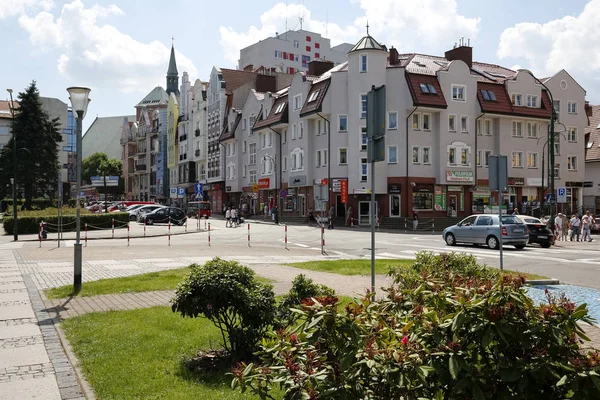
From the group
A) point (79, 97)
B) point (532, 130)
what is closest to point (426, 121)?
point (532, 130)

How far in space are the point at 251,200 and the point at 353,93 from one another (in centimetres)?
2354

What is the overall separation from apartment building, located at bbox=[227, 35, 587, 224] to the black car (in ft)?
A: 41.0

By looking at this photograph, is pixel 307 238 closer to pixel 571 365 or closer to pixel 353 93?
pixel 353 93

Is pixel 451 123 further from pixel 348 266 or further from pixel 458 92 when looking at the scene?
pixel 348 266

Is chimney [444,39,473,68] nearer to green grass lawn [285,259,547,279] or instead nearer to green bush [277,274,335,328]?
green grass lawn [285,259,547,279]

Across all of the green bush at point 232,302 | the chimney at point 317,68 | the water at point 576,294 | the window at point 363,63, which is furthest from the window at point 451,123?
the green bush at point 232,302

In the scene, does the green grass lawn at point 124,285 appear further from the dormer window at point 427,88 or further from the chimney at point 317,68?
the chimney at point 317,68

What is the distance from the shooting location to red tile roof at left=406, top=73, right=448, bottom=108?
1901 inches

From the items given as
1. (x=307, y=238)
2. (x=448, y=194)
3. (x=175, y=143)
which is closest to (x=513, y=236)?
(x=307, y=238)

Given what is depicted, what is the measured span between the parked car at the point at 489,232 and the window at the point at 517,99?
31.1m

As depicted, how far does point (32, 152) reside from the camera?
60.9 metres

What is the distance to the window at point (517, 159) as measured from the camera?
54.0 m

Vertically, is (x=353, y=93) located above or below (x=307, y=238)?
above

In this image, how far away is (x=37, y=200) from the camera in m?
61.9
